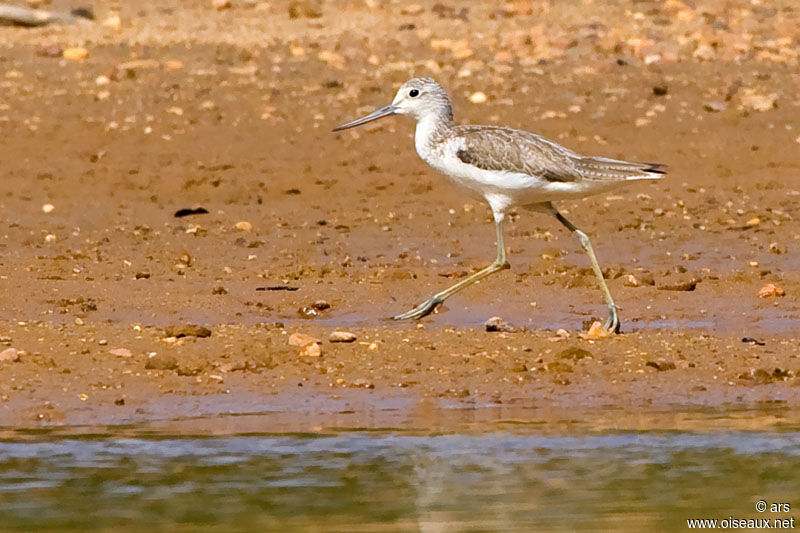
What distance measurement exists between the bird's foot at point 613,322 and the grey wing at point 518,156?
2.43 feet

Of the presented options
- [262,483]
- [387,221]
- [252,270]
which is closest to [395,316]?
[252,270]

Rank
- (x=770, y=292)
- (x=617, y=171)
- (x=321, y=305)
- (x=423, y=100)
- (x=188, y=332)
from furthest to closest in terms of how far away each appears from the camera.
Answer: (x=770, y=292), (x=423, y=100), (x=321, y=305), (x=617, y=171), (x=188, y=332)

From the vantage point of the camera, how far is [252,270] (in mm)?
10836

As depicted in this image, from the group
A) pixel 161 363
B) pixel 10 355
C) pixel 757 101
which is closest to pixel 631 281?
pixel 161 363

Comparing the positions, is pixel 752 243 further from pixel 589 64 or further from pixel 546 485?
pixel 546 485

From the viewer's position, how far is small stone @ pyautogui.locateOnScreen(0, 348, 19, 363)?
27.0ft

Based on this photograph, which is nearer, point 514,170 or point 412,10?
point 514,170

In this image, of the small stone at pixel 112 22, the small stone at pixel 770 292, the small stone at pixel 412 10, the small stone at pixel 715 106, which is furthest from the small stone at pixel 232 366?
the small stone at pixel 412 10

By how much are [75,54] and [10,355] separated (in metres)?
7.22

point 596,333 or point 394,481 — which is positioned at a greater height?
point 596,333

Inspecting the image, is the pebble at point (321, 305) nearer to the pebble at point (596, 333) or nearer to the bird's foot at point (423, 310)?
the bird's foot at point (423, 310)

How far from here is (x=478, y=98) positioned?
1403cm

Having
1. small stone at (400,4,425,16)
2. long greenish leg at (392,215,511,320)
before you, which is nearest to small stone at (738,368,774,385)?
long greenish leg at (392,215,511,320)

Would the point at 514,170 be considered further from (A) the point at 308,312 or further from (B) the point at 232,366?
(B) the point at 232,366
